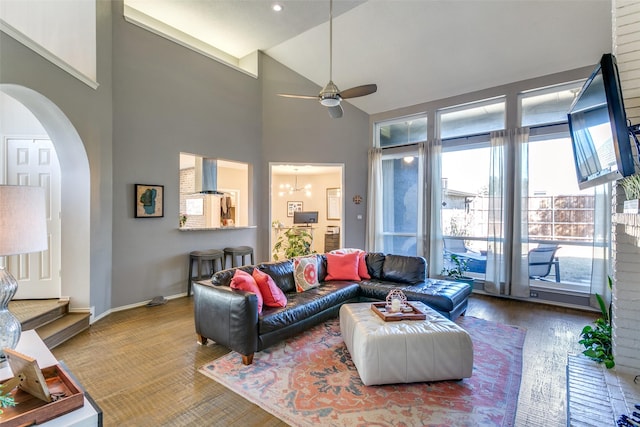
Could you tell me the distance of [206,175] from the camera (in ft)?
17.6

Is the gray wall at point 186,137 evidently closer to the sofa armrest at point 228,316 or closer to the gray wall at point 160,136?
the gray wall at point 160,136

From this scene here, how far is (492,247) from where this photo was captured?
5.00 meters

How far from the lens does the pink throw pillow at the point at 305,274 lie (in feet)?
12.7

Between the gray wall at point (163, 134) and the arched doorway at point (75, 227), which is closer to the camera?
the arched doorway at point (75, 227)

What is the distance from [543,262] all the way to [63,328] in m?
6.44

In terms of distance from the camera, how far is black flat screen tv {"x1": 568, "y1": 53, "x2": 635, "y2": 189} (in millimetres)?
1630

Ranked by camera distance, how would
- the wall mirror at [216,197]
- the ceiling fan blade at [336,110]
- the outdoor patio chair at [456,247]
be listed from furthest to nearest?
the wall mirror at [216,197], the outdoor patio chair at [456,247], the ceiling fan blade at [336,110]

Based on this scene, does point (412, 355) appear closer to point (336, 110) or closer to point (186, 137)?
point (336, 110)

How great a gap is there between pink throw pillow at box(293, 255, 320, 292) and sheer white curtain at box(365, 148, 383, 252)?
2477 millimetres

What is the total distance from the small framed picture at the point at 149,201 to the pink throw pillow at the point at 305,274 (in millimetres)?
2321

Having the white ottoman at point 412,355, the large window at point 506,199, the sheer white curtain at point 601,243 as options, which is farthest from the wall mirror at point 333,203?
the white ottoman at point 412,355

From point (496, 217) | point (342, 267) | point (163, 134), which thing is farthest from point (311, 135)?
point (496, 217)

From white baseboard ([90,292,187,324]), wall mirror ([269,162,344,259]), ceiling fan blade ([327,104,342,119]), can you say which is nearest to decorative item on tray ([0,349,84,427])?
white baseboard ([90,292,187,324])

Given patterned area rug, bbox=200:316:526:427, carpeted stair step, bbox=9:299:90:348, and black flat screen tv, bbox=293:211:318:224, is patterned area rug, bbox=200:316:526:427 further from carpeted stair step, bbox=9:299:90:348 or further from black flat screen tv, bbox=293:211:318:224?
black flat screen tv, bbox=293:211:318:224
